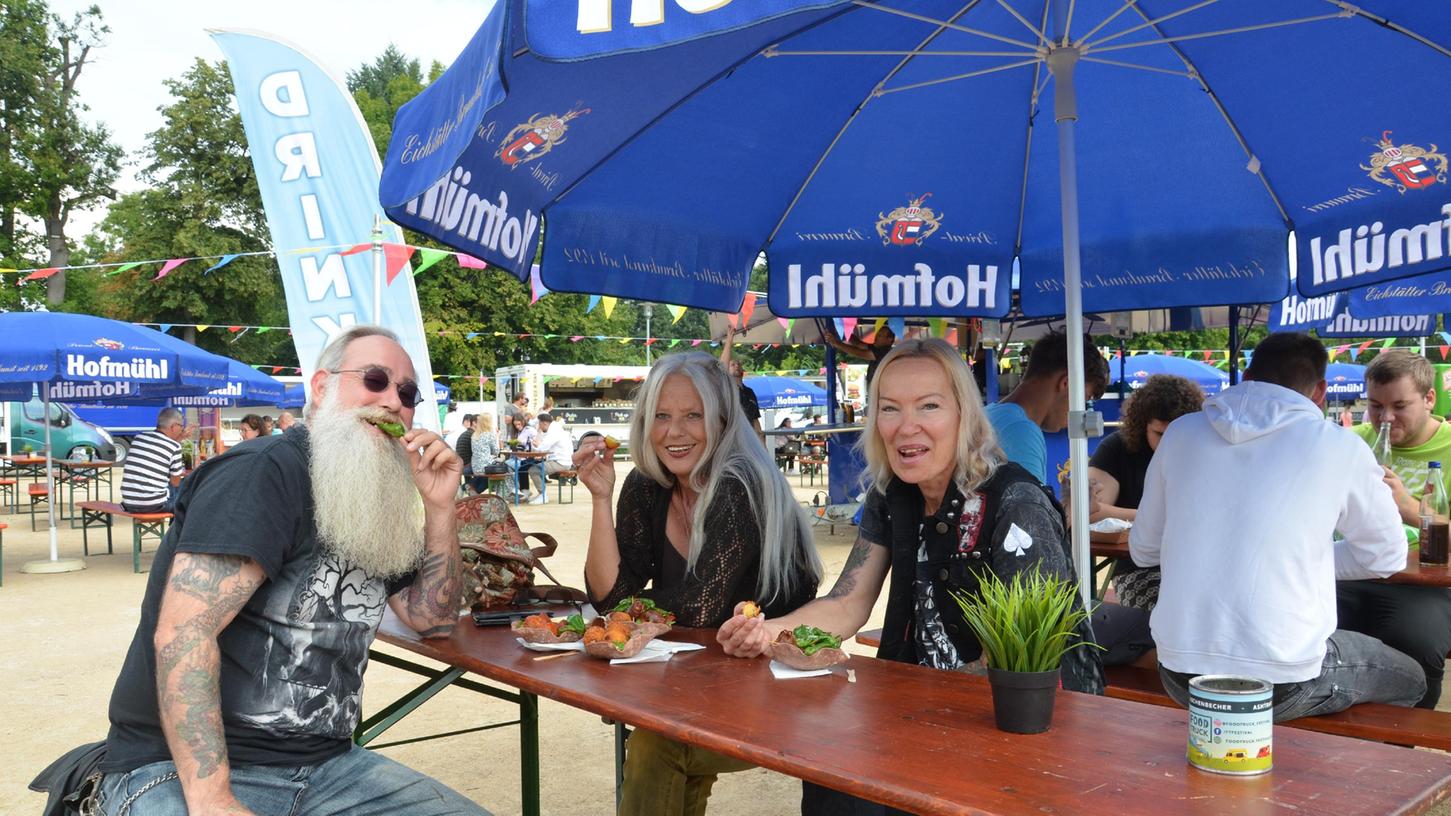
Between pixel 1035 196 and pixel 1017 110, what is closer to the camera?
pixel 1017 110

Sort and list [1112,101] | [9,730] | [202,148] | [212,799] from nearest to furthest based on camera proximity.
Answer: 1. [212,799]
2. [1112,101]
3. [9,730]
4. [202,148]

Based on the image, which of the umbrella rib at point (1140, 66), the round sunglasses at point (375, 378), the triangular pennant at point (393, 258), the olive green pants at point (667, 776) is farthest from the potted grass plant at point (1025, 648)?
the triangular pennant at point (393, 258)

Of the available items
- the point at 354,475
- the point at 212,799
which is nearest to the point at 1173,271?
the point at 354,475

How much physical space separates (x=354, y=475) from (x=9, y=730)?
4221 mm

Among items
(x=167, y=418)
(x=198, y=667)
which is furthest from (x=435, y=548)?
(x=167, y=418)

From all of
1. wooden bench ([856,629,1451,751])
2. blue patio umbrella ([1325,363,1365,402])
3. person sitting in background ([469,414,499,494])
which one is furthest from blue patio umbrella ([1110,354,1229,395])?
wooden bench ([856,629,1451,751])

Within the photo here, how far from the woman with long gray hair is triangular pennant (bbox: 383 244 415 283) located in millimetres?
7474

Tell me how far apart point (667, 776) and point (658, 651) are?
0.52 metres

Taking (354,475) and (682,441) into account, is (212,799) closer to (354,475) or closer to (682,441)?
(354,475)

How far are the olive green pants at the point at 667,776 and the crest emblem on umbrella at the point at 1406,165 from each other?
291 centimetres

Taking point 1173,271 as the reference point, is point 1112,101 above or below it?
above

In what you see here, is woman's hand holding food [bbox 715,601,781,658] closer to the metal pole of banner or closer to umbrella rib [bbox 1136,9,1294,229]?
umbrella rib [bbox 1136,9,1294,229]

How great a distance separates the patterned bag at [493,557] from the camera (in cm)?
331

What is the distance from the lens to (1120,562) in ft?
15.2
